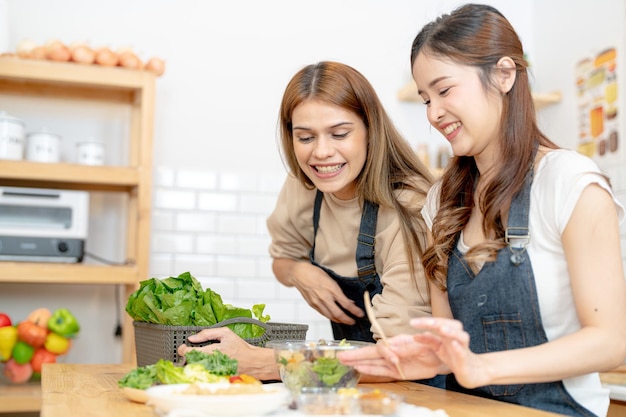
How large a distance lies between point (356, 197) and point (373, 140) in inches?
7.3

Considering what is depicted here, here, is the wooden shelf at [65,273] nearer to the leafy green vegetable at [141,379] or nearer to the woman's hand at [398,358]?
the leafy green vegetable at [141,379]

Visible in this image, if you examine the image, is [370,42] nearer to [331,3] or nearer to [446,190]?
[331,3]

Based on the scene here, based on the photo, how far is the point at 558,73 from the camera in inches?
153

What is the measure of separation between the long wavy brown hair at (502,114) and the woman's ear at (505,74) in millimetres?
11

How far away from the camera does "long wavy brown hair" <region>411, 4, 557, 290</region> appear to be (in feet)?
5.16

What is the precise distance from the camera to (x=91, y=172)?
11.1ft

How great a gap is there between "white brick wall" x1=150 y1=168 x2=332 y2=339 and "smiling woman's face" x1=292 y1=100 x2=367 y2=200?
1.77m

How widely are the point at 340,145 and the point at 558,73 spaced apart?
2.24m

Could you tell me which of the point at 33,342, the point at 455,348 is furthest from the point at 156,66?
the point at 455,348

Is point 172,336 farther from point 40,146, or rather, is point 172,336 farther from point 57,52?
point 57,52

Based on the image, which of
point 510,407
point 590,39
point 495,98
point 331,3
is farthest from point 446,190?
point 331,3

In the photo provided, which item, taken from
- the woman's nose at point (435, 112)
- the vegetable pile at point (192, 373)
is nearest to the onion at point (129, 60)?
the woman's nose at point (435, 112)

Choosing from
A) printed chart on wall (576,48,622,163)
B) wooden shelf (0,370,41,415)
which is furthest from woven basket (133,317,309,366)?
printed chart on wall (576,48,622,163)

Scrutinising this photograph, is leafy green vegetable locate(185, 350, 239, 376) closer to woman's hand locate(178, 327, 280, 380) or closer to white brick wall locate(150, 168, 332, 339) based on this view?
woman's hand locate(178, 327, 280, 380)
